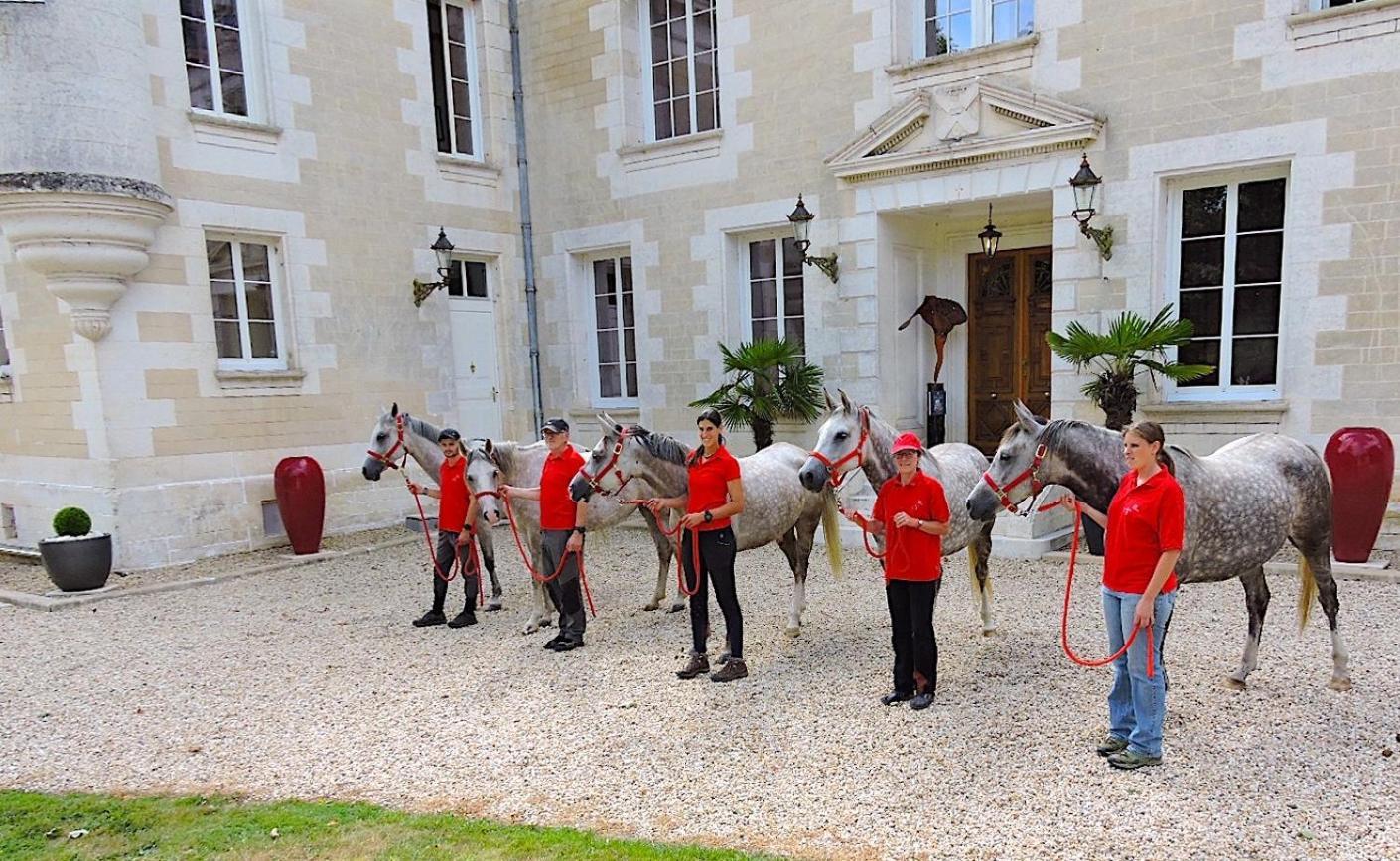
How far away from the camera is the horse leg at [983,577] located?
564 centimetres

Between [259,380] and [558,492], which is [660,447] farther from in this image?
[259,380]

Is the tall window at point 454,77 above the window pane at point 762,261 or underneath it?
above

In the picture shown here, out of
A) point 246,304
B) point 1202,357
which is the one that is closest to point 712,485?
point 1202,357

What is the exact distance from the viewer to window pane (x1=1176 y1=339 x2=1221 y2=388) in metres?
8.12

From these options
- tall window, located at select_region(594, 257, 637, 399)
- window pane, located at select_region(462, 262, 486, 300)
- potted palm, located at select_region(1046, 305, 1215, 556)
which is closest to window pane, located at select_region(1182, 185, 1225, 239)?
potted palm, located at select_region(1046, 305, 1215, 556)

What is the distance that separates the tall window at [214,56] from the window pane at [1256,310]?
35.3 feet

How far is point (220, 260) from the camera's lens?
9523 mm

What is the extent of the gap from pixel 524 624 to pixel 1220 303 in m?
7.08

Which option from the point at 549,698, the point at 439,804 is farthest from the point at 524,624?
the point at 439,804

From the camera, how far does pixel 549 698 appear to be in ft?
16.5

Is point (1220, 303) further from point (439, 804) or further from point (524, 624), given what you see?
point (439, 804)

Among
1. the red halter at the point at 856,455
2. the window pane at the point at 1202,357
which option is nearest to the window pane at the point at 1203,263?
the window pane at the point at 1202,357

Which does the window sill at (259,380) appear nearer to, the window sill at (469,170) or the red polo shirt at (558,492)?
the window sill at (469,170)

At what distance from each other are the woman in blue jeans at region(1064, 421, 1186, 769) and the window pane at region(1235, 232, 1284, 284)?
5255 millimetres
